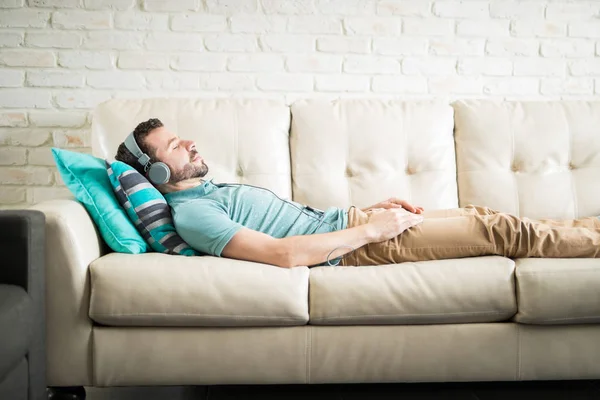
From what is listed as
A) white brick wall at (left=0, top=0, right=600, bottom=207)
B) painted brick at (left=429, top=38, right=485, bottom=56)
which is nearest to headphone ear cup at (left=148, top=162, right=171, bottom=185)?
white brick wall at (left=0, top=0, right=600, bottom=207)

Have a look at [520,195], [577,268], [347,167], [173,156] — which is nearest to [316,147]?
[347,167]

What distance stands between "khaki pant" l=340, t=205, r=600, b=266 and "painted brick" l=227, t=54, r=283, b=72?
1.15 meters

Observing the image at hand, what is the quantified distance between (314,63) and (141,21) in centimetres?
78

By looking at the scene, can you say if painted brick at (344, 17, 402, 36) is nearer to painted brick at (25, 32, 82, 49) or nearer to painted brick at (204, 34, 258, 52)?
painted brick at (204, 34, 258, 52)

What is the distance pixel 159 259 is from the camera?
1.65 m

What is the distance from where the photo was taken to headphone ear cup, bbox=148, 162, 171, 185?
6.13 ft

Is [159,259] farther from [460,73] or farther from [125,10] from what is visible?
[460,73]

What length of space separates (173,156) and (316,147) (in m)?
0.57

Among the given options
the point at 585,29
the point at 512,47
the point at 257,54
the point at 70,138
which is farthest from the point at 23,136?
the point at 585,29

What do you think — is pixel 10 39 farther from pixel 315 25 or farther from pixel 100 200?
pixel 315 25

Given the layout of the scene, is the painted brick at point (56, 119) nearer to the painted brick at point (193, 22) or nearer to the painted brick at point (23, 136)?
the painted brick at point (23, 136)

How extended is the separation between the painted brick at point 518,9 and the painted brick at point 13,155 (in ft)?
7.15

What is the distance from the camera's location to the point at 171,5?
2.56m

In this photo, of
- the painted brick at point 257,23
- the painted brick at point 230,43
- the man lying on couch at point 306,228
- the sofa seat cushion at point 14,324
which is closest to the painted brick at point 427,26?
the painted brick at point 257,23
